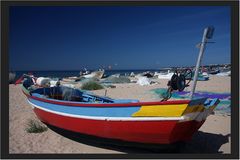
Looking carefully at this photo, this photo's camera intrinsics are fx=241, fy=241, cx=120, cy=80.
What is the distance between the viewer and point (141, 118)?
469cm

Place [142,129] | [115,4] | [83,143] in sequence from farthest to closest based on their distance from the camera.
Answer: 1. [83,143]
2. [115,4]
3. [142,129]

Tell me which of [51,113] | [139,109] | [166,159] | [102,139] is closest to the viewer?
[139,109]

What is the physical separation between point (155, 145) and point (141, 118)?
0.73 metres

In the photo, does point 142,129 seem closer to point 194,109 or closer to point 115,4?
point 194,109

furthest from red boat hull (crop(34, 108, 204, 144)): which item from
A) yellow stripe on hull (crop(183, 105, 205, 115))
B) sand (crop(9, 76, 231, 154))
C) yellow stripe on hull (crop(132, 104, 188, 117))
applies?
sand (crop(9, 76, 231, 154))

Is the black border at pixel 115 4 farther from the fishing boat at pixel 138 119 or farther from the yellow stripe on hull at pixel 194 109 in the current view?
the yellow stripe on hull at pixel 194 109

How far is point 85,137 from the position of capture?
5.78 metres

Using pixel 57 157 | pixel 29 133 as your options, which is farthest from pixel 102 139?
pixel 29 133

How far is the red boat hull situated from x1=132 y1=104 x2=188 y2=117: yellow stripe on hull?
5.9 inches

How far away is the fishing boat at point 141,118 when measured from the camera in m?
4.45

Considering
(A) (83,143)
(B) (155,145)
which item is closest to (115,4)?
(B) (155,145)
